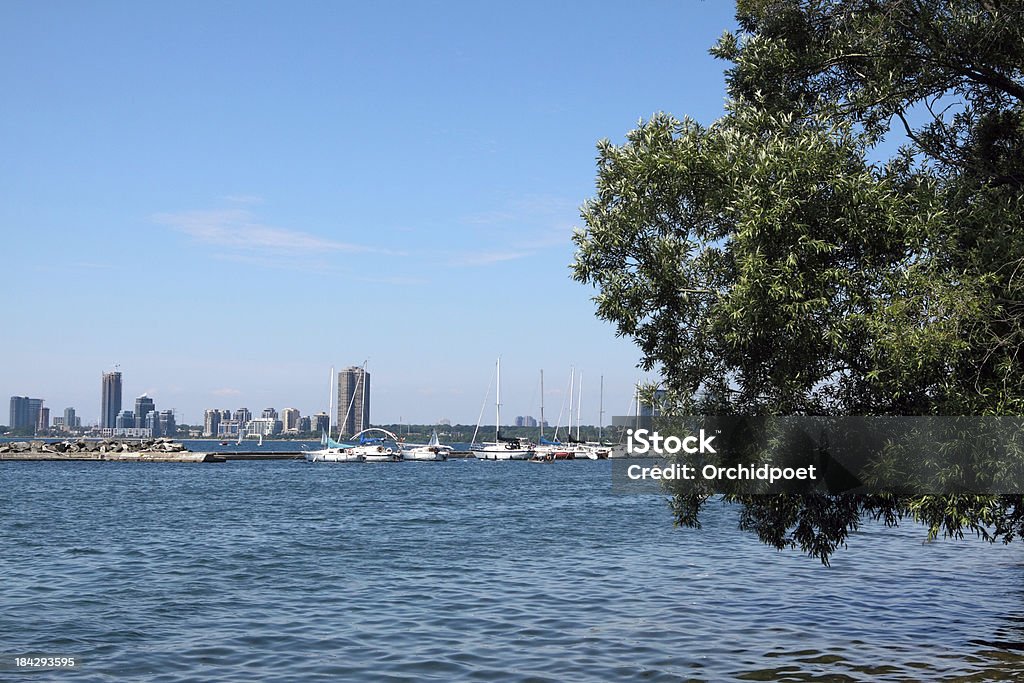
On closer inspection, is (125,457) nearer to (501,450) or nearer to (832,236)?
(501,450)

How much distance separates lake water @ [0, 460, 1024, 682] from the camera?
63.5 feet

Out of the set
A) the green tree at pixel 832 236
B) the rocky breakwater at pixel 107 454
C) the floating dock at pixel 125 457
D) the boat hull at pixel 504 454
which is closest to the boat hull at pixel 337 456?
the rocky breakwater at pixel 107 454

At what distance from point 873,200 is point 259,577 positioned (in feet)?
79.5

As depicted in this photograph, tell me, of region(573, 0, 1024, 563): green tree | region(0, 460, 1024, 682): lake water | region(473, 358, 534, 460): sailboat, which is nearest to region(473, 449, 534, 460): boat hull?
region(473, 358, 534, 460): sailboat

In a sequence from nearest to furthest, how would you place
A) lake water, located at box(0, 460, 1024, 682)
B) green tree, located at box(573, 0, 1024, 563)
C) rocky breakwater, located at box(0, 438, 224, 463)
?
green tree, located at box(573, 0, 1024, 563) → lake water, located at box(0, 460, 1024, 682) → rocky breakwater, located at box(0, 438, 224, 463)

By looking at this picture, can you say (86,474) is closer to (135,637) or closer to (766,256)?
(135,637)

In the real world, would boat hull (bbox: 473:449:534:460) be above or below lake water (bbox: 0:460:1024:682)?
below

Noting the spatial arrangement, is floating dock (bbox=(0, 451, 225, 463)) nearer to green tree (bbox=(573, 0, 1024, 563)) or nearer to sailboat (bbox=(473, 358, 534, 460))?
sailboat (bbox=(473, 358, 534, 460))

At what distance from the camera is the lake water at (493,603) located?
19.3 metres

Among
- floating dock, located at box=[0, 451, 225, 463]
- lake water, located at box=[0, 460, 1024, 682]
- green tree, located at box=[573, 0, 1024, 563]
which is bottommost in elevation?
floating dock, located at box=[0, 451, 225, 463]

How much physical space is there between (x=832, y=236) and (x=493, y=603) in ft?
49.6

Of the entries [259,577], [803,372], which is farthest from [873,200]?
[259,577]

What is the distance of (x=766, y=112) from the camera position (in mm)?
17469

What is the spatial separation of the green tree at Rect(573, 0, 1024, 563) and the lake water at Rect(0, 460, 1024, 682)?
367 cm
